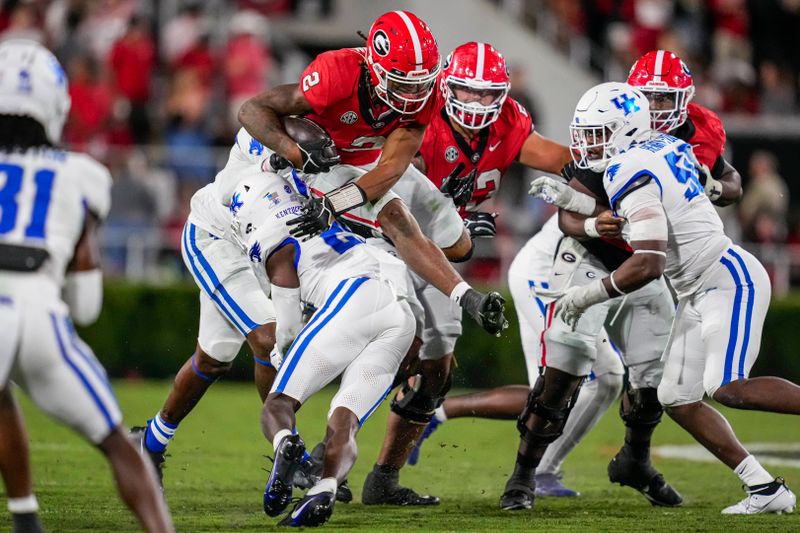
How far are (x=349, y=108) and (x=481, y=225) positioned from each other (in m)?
0.96

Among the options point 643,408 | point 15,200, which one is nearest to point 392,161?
point 643,408

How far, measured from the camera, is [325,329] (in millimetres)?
5520

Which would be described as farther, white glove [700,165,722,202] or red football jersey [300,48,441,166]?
white glove [700,165,722,202]

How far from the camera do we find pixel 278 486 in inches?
206

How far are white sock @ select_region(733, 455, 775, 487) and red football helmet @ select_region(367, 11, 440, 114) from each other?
2277mm

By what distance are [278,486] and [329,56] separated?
7.61 feet

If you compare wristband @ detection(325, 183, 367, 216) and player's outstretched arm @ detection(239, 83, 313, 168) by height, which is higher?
player's outstretched arm @ detection(239, 83, 313, 168)

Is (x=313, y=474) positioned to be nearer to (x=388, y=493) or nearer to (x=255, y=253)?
(x=388, y=493)

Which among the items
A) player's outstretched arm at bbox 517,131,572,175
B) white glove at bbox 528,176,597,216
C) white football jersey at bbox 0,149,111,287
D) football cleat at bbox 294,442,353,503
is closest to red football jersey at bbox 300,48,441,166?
white glove at bbox 528,176,597,216

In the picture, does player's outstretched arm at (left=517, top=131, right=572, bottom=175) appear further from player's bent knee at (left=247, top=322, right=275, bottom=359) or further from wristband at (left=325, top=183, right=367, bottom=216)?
player's bent knee at (left=247, top=322, right=275, bottom=359)

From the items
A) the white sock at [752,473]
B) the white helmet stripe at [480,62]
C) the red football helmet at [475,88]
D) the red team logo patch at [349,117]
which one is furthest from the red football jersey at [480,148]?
the white sock at [752,473]

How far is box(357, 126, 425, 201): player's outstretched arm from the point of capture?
5.96m

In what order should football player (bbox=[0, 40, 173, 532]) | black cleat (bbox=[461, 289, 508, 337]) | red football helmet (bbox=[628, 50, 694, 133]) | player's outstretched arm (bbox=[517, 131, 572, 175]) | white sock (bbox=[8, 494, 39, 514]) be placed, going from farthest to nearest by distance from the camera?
player's outstretched arm (bbox=[517, 131, 572, 175])
red football helmet (bbox=[628, 50, 694, 133])
black cleat (bbox=[461, 289, 508, 337])
white sock (bbox=[8, 494, 39, 514])
football player (bbox=[0, 40, 173, 532])

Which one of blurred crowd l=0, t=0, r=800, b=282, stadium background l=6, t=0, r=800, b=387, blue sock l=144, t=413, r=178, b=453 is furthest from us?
blurred crowd l=0, t=0, r=800, b=282
